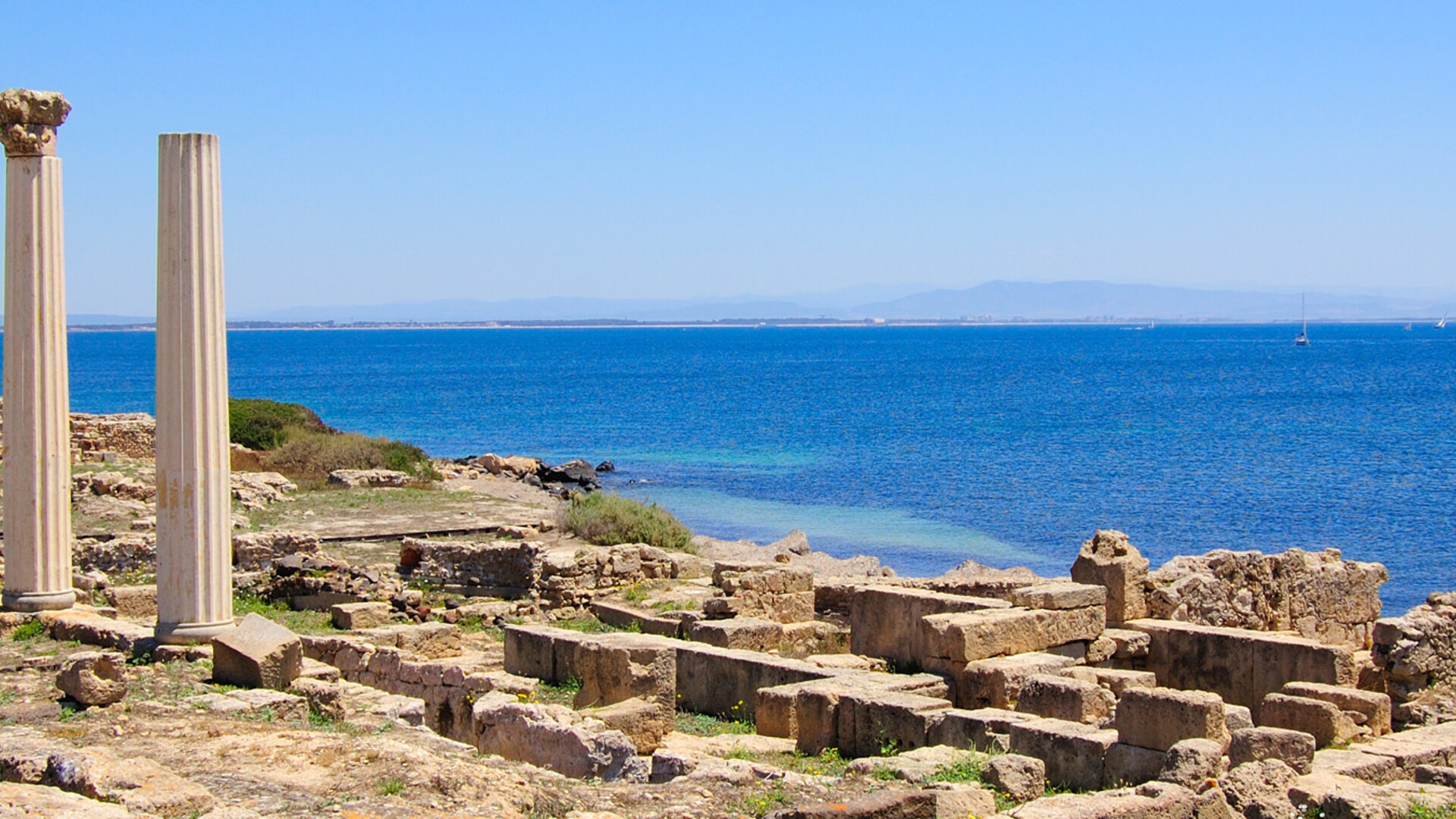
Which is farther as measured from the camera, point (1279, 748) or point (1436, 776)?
point (1279, 748)

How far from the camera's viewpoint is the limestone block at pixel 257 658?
33.6 ft

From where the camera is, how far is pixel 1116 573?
44.1ft

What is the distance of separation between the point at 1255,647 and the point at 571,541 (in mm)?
11321

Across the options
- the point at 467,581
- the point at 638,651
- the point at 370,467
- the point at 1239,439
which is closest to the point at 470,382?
the point at 1239,439

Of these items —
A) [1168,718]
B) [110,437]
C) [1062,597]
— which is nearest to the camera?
[1168,718]

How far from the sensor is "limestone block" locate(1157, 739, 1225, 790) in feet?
26.4

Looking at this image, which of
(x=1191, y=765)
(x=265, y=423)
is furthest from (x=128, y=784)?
(x=265, y=423)

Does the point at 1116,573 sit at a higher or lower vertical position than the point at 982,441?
higher

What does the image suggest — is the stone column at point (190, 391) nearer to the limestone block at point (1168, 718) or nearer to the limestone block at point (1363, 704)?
the limestone block at point (1168, 718)

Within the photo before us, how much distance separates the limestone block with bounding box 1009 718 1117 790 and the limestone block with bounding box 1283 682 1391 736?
2.20 m

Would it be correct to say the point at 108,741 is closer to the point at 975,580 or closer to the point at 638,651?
the point at 638,651

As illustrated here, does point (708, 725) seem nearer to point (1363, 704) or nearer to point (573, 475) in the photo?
point (1363, 704)

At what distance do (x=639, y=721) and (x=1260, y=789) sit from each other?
4120 mm

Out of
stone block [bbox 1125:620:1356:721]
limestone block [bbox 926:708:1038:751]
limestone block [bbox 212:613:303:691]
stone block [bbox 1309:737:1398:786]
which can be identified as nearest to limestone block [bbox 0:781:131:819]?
limestone block [bbox 212:613:303:691]
